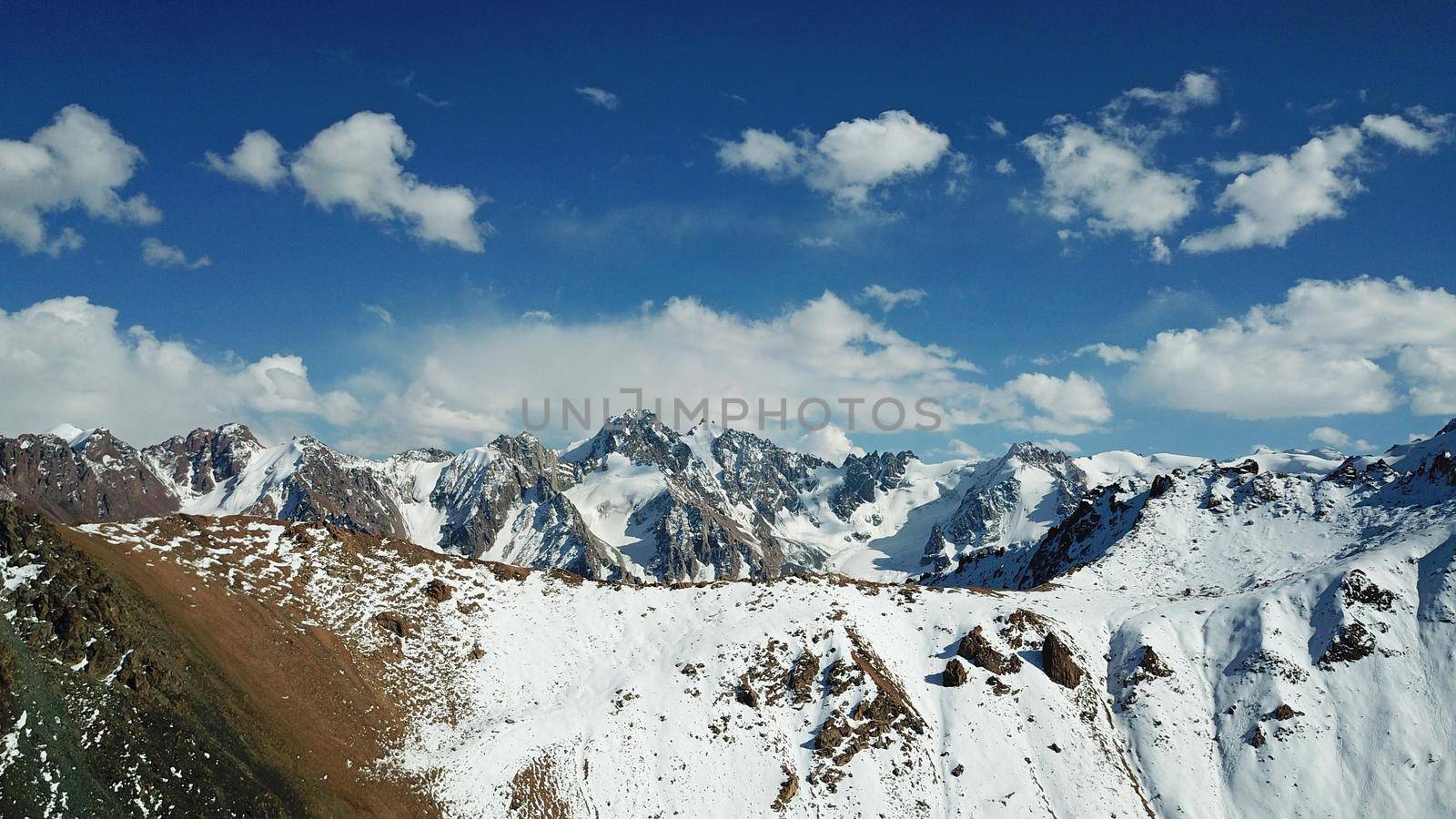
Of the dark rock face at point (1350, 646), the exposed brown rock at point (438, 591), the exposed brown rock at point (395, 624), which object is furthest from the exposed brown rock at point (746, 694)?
the dark rock face at point (1350, 646)

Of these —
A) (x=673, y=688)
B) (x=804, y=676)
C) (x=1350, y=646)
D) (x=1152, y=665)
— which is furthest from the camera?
(x=1152, y=665)

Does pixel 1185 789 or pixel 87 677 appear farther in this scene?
pixel 1185 789

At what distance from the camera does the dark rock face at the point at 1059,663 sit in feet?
198

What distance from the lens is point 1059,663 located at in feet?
200

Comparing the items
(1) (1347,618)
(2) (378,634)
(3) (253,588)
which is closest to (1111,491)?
(1) (1347,618)

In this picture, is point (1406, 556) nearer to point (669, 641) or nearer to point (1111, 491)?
point (1111, 491)

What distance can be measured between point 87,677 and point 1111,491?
448ft

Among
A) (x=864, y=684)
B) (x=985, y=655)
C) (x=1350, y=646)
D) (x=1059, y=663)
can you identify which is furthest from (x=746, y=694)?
(x=1350, y=646)

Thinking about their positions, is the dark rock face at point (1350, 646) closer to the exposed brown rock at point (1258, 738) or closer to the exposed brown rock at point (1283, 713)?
the exposed brown rock at point (1283, 713)

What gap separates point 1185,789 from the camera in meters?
52.8

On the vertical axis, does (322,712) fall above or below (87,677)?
below

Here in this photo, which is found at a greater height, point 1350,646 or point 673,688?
point 1350,646

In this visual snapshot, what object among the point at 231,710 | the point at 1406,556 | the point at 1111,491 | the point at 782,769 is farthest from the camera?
the point at 1111,491

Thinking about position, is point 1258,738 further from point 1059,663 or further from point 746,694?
point 746,694
